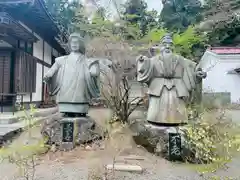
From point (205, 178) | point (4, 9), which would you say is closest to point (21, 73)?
point (4, 9)

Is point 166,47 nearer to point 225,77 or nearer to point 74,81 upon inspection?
point 74,81

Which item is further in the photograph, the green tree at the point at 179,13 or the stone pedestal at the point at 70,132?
the green tree at the point at 179,13

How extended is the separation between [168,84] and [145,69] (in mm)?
566

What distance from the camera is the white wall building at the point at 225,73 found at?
672 inches

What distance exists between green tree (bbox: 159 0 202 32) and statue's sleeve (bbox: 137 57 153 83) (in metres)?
15.9

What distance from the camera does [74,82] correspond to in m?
5.64

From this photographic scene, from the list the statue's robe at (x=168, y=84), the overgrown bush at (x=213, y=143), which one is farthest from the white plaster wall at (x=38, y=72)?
the overgrown bush at (x=213, y=143)

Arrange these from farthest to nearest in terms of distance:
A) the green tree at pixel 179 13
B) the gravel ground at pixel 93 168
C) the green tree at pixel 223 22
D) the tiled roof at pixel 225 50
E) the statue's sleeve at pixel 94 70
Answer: the green tree at pixel 179 13, the tiled roof at pixel 225 50, the green tree at pixel 223 22, the statue's sleeve at pixel 94 70, the gravel ground at pixel 93 168

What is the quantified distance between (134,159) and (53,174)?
1527 mm

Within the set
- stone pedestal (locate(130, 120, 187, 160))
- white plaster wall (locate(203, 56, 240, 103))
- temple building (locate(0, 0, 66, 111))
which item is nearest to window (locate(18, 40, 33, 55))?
temple building (locate(0, 0, 66, 111))

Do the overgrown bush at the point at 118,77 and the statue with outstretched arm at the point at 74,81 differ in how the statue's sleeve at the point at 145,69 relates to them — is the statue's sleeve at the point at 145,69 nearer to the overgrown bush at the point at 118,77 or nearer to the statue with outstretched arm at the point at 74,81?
the statue with outstretched arm at the point at 74,81

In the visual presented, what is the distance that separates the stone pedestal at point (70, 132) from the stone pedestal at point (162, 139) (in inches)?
39.1

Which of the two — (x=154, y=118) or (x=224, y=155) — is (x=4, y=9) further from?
(x=224, y=155)

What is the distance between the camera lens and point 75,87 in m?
5.61
